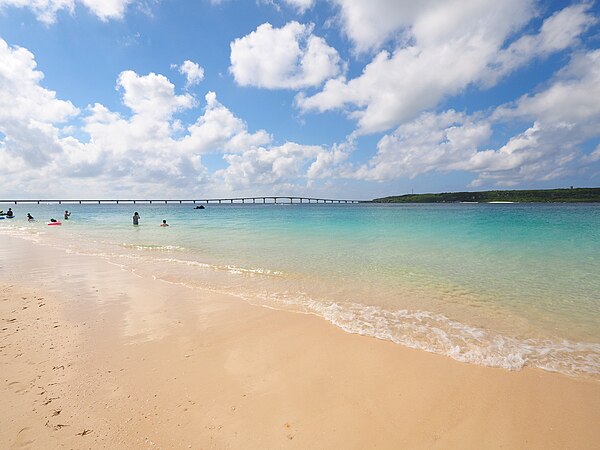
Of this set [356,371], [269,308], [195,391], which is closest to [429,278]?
[269,308]

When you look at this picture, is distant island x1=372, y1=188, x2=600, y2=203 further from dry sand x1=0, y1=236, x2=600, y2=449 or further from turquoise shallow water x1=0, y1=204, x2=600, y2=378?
dry sand x1=0, y1=236, x2=600, y2=449

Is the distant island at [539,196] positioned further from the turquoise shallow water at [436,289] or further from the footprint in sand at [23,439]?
the footprint in sand at [23,439]

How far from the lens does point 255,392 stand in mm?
4543

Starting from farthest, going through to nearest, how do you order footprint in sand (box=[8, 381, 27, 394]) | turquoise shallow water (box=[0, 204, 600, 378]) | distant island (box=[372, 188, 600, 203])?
distant island (box=[372, 188, 600, 203]) < turquoise shallow water (box=[0, 204, 600, 378]) < footprint in sand (box=[8, 381, 27, 394])

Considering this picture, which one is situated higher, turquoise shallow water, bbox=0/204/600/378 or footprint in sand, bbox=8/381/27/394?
footprint in sand, bbox=8/381/27/394

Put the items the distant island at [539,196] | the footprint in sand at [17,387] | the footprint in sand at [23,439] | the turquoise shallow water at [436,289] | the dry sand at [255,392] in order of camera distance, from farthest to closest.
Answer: the distant island at [539,196] → the turquoise shallow water at [436,289] → the footprint in sand at [17,387] → the dry sand at [255,392] → the footprint in sand at [23,439]

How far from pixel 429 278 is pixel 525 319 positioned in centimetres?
408

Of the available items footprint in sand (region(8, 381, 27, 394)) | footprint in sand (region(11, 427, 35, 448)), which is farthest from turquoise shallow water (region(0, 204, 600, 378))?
footprint in sand (region(11, 427, 35, 448))

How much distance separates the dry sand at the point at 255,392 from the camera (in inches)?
146

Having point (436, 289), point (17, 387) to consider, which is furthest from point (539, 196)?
point (17, 387)

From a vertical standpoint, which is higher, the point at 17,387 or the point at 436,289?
the point at 17,387

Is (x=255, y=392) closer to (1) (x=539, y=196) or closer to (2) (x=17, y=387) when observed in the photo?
(2) (x=17, y=387)

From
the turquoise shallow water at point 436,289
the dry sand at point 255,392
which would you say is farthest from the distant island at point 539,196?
the dry sand at point 255,392

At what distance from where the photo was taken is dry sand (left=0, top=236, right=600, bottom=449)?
3.71 m
